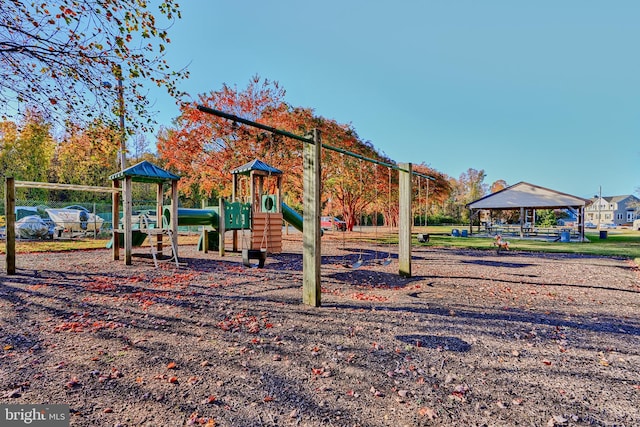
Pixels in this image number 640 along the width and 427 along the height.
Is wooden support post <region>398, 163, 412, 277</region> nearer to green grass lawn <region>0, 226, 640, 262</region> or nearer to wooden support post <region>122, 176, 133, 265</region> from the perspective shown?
green grass lawn <region>0, 226, 640, 262</region>

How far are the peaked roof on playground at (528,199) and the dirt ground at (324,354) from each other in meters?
17.5

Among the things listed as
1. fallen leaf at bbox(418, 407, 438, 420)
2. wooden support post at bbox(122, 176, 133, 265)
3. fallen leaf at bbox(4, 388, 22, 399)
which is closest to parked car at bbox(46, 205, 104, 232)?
wooden support post at bbox(122, 176, 133, 265)

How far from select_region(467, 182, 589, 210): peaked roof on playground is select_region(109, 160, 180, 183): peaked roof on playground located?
21.6 metres

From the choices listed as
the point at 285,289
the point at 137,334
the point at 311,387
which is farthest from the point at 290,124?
the point at 311,387

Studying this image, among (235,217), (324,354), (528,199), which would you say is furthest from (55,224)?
(528,199)

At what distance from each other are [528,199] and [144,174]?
23.5 metres

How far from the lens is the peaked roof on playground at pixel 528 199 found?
67.3 feet

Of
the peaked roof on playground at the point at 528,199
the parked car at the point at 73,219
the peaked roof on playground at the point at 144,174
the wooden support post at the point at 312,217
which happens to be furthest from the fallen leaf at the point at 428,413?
the peaked roof on playground at the point at 528,199

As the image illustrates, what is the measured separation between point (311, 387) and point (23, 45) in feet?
19.7

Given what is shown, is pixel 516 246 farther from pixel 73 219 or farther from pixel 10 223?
pixel 73 219

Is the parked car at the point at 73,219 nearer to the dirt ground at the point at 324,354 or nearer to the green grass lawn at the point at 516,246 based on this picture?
the green grass lawn at the point at 516,246

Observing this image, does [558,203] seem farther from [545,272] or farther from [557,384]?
[557,384]

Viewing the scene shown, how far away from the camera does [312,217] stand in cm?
472

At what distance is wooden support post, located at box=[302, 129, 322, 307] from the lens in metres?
4.70
